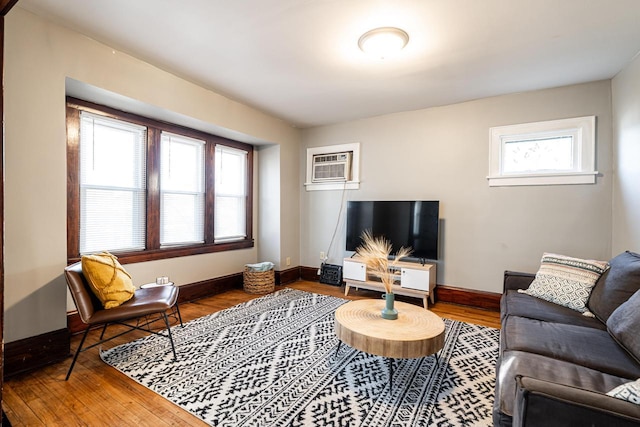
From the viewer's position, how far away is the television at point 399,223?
12.0ft

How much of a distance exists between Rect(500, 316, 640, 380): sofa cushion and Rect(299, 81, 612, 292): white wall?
1701mm

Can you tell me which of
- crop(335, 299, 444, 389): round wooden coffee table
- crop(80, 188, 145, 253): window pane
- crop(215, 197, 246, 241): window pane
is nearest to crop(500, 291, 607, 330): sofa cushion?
crop(335, 299, 444, 389): round wooden coffee table

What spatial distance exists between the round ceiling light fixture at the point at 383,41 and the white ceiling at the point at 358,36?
0.06 m

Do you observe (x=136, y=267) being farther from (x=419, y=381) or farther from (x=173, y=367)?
(x=419, y=381)

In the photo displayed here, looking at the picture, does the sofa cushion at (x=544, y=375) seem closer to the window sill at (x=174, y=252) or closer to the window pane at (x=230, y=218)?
the window sill at (x=174, y=252)

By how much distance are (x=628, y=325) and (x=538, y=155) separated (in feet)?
7.64

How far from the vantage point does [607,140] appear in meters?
3.01

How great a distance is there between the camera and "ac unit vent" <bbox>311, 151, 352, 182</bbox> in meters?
4.53

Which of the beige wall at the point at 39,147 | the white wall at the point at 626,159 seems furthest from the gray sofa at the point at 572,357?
the beige wall at the point at 39,147

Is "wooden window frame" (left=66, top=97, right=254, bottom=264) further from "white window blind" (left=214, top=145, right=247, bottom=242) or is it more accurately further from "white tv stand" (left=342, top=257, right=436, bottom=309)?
"white tv stand" (left=342, top=257, right=436, bottom=309)

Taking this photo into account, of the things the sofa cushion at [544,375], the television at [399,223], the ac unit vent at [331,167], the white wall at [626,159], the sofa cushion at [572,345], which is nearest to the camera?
the sofa cushion at [544,375]

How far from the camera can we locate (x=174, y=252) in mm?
3566

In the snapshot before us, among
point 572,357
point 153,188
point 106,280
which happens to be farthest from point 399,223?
point 106,280

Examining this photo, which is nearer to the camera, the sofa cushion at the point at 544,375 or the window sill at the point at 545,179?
the sofa cushion at the point at 544,375
